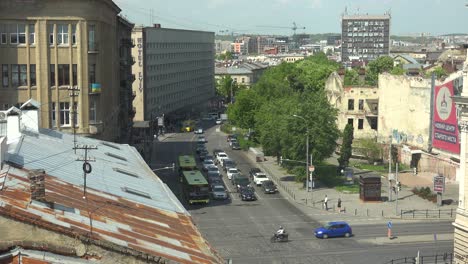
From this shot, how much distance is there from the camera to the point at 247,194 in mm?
64062

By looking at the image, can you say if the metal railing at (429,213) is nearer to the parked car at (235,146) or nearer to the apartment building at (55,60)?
the apartment building at (55,60)

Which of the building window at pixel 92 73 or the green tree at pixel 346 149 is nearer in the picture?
the building window at pixel 92 73

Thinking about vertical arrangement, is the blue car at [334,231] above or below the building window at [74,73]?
below

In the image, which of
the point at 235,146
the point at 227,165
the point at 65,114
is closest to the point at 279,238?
the point at 65,114

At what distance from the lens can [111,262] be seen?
15.5m

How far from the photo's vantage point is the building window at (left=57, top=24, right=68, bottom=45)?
5134cm

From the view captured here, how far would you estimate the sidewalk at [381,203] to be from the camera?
57.8 meters

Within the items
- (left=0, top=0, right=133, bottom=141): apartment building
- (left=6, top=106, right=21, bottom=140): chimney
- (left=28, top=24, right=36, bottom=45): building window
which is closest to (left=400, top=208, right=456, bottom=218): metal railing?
(left=0, top=0, right=133, bottom=141): apartment building

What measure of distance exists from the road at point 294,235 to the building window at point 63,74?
1490 centimetres

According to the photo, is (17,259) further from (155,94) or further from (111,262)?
(155,94)

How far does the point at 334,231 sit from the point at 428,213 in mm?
12510

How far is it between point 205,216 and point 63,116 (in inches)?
553

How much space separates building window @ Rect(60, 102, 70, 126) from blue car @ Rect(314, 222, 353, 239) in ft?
66.9

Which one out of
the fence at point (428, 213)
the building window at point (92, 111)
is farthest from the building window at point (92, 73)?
the fence at point (428, 213)
